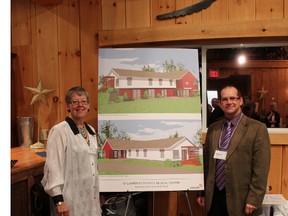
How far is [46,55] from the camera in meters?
2.69

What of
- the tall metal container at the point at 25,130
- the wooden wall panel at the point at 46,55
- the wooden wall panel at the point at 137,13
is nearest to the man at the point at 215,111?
the wooden wall panel at the point at 137,13

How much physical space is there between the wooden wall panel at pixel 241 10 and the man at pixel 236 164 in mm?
760

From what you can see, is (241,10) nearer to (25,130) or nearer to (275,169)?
(275,169)

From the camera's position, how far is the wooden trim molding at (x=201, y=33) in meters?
2.25

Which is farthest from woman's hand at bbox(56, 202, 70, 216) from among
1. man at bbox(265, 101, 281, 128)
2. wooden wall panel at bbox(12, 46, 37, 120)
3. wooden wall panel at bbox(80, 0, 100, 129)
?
man at bbox(265, 101, 281, 128)

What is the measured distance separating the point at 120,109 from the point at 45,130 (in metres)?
1.04

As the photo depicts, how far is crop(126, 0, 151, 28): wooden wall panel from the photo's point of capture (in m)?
2.46

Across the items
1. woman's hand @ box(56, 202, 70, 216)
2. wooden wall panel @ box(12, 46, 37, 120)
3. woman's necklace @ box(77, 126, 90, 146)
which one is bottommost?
woman's hand @ box(56, 202, 70, 216)

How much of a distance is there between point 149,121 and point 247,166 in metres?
0.73

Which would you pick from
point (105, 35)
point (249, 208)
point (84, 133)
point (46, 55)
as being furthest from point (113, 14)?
point (249, 208)

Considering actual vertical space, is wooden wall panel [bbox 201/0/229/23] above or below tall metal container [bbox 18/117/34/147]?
above

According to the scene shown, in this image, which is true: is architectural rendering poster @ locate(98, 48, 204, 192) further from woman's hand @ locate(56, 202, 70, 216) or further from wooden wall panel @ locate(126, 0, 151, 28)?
wooden wall panel @ locate(126, 0, 151, 28)

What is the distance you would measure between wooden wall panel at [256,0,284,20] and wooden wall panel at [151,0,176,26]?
70 cm

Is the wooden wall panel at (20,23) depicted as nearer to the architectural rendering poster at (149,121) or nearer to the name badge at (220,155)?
the architectural rendering poster at (149,121)
